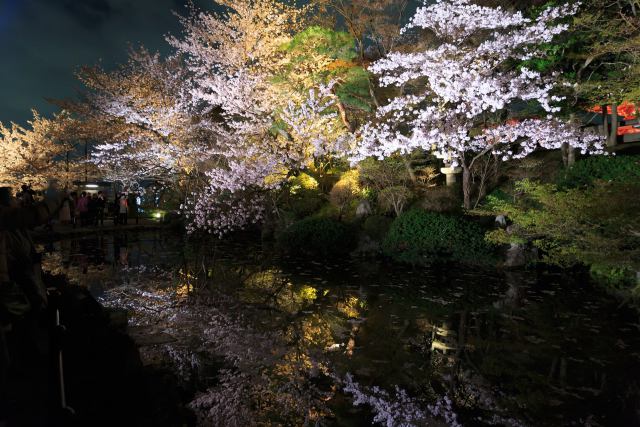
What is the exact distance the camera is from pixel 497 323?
827cm

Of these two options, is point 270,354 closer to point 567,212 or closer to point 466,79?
point 567,212

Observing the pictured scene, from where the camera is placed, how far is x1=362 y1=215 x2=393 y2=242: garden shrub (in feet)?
53.6

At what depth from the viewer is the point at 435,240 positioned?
1422cm

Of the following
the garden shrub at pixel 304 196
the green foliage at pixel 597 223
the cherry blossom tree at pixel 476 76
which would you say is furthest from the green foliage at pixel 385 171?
the green foliage at pixel 597 223

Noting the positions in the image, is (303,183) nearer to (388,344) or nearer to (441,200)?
(441,200)

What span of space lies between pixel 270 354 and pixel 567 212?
278 inches

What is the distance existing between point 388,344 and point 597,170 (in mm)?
10841

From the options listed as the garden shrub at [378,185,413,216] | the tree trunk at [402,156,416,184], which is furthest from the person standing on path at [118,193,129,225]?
the tree trunk at [402,156,416,184]

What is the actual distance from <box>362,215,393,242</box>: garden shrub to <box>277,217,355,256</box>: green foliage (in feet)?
2.34

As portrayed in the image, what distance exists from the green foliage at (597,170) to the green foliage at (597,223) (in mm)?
3404

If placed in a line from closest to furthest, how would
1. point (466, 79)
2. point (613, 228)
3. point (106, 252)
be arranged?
point (613, 228) → point (466, 79) → point (106, 252)

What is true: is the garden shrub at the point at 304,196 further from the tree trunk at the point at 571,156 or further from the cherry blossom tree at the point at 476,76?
the tree trunk at the point at 571,156

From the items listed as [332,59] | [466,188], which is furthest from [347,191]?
[332,59]

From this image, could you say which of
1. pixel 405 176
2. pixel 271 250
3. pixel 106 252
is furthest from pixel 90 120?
pixel 405 176
